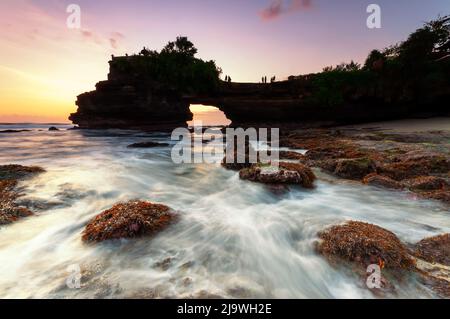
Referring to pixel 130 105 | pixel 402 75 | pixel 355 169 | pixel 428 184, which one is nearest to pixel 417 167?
pixel 428 184

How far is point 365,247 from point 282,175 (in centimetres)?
363

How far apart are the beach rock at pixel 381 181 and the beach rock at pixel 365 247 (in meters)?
3.36

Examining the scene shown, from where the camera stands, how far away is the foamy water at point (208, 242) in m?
2.97

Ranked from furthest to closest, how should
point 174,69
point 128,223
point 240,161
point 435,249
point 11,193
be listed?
point 174,69
point 240,161
point 11,193
point 128,223
point 435,249

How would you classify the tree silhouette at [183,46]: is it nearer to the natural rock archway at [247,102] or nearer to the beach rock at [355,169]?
the natural rock archway at [247,102]

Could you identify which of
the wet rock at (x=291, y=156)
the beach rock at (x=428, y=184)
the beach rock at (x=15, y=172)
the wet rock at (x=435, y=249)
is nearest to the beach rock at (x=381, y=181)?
the beach rock at (x=428, y=184)

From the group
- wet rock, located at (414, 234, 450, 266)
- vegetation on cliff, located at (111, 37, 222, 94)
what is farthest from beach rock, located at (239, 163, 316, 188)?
vegetation on cliff, located at (111, 37, 222, 94)

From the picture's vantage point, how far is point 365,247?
334 centimetres

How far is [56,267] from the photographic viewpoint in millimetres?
3428

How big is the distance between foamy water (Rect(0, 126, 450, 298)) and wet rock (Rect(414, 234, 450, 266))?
0.86 ft

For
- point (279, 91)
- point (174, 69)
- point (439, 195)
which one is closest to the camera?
point (439, 195)

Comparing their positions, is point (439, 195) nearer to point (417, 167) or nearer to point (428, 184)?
point (428, 184)

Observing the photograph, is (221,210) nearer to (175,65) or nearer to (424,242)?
(424,242)

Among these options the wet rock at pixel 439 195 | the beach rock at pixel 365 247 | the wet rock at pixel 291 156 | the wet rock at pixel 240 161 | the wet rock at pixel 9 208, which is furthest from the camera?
the wet rock at pixel 291 156
